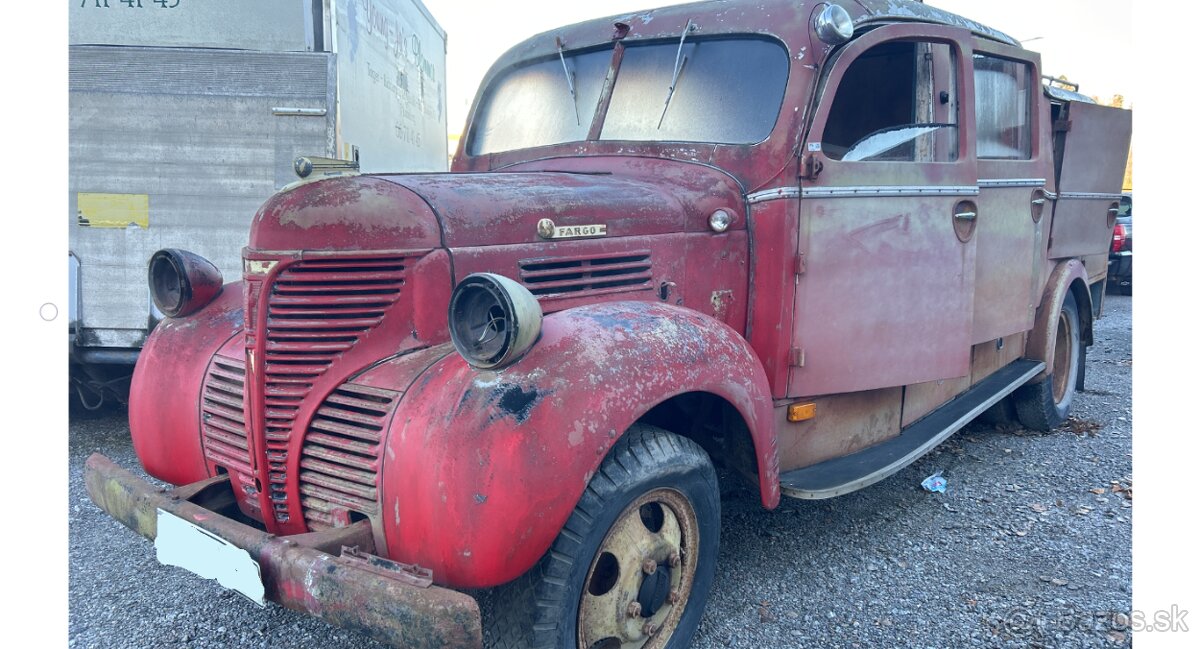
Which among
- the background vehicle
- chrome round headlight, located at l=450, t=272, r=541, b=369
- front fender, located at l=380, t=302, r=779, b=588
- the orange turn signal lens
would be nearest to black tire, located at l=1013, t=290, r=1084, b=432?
the orange turn signal lens

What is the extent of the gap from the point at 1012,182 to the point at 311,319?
3538 millimetres

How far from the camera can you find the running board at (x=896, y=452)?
3281mm

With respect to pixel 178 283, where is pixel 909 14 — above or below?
above

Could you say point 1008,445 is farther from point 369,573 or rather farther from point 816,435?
point 369,573

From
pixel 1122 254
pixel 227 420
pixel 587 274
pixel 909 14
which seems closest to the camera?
pixel 227 420

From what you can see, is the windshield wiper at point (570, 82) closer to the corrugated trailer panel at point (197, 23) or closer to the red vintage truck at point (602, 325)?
the red vintage truck at point (602, 325)

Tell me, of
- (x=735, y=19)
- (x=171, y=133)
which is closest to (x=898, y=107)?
(x=735, y=19)

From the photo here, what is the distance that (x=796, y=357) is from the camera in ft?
11.2

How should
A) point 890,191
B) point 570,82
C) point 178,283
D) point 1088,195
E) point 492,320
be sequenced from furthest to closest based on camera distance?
point 1088,195 < point 570,82 < point 890,191 < point 178,283 < point 492,320

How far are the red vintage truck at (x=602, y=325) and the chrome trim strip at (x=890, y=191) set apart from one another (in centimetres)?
1

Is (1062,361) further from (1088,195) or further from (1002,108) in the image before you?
(1002,108)

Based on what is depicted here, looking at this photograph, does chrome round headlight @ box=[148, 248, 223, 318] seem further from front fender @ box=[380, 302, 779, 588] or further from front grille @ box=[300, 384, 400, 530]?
front fender @ box=[380, 302, 779, 588]

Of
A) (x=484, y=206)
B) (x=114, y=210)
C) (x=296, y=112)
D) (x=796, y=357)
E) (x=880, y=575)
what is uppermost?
(x=296, y=112)

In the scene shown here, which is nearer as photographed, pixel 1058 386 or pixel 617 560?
pixel 617 560
